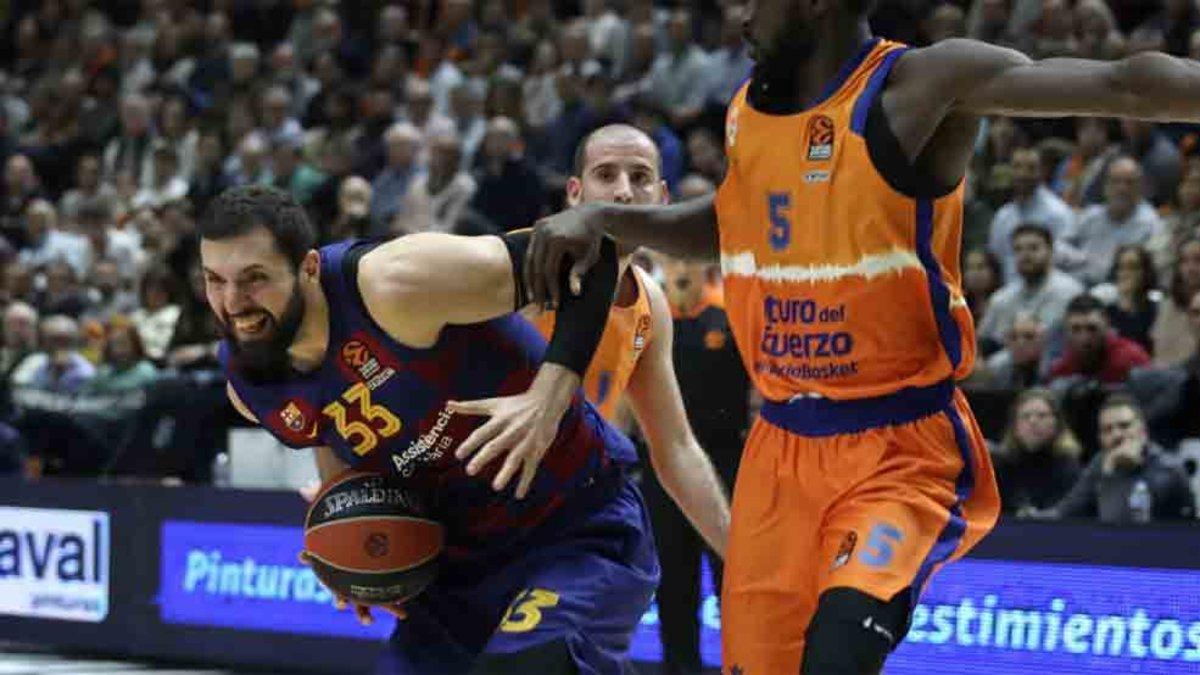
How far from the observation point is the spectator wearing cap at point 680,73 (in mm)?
14000

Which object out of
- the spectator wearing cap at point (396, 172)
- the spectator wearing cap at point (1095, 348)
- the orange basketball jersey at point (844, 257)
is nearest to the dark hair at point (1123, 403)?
the spectator wearing cap at point (1095, 348)

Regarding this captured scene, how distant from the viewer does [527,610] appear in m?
4.40

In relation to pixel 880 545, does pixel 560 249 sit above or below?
above

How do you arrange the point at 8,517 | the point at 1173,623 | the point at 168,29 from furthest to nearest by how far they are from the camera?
the point at 168,29
the point at 8,517
the point at 1173,623

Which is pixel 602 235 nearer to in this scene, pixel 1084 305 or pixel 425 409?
pixel 425 409

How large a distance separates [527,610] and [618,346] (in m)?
1.80

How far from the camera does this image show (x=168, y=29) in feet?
59.8

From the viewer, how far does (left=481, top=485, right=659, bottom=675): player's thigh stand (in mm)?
4355

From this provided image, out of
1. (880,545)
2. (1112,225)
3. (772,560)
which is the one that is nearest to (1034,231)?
(1112,225)

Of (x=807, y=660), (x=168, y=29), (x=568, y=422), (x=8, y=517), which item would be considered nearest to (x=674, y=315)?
(x=8, y=517)

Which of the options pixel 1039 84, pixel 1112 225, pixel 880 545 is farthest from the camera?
pixel 1112 225

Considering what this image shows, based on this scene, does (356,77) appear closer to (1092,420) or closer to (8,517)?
(8,517)

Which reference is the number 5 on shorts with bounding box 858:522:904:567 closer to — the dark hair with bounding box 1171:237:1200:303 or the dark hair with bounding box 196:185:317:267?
the dark hair with bounding box 196:185:317:267

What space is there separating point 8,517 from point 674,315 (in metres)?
3.61
